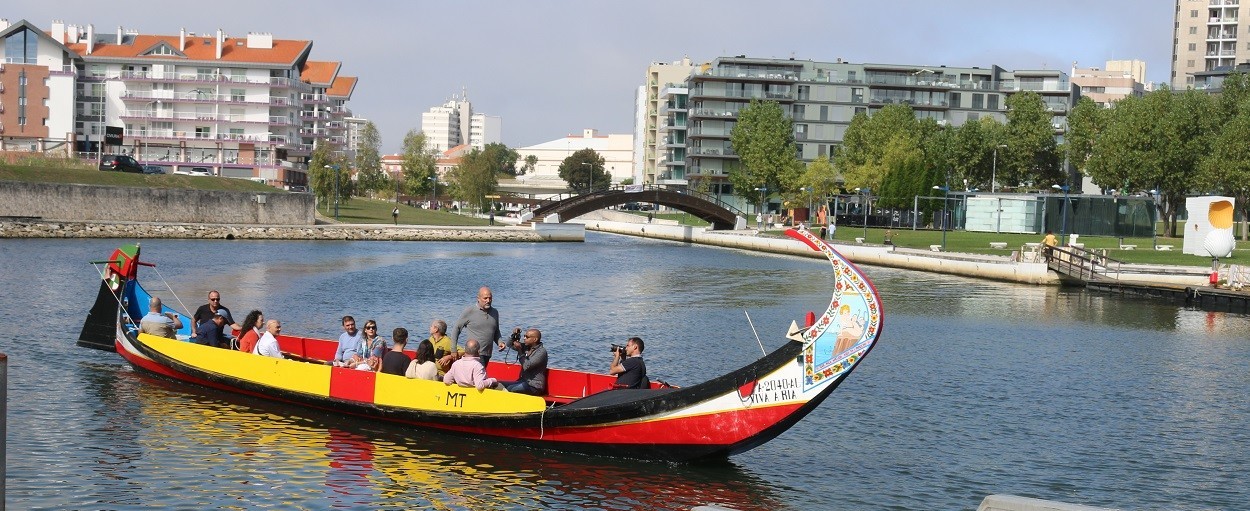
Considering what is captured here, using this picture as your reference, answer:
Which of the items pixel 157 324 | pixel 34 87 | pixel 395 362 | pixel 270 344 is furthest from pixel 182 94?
pixel 395 362

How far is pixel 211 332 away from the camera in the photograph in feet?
83.5

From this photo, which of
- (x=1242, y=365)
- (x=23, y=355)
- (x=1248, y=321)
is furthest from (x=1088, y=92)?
(x=23, y=355)

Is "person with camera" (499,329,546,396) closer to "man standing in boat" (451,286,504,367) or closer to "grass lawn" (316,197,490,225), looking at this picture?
"man standing in boat" (451,286,504,367)

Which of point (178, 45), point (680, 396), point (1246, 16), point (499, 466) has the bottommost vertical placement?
point (499, 466)

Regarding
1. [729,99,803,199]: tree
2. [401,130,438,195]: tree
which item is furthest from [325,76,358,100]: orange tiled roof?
[729,99,803,199]: tree

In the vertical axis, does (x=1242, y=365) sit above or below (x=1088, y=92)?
below

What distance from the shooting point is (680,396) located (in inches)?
739

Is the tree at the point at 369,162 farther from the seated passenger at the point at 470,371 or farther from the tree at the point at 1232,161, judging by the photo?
the seated passenger at the point at 470,371

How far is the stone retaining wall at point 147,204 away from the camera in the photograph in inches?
3024

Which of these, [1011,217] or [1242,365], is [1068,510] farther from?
[1011,217]

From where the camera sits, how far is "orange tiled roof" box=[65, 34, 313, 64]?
125188 mm

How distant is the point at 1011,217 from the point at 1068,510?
8905cm

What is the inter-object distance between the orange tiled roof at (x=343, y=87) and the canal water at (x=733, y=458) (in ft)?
399

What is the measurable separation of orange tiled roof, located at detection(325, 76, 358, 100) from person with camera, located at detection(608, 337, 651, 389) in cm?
15292
